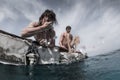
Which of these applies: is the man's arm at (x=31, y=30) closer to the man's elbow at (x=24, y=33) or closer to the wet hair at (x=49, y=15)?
the man's elbow at (x=24, y=33)

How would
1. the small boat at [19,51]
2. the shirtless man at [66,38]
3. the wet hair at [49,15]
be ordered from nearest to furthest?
the small boat at [19,51] < the wet hair at [49,15] < the shirtless man at [66,38]

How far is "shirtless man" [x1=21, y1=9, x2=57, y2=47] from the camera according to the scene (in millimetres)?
6820

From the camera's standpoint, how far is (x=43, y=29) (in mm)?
7004

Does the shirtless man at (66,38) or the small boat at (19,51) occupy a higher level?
the shirtless man at (66,38)

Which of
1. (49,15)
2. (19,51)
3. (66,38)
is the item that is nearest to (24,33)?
(19,51)

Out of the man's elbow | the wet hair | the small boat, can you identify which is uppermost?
the wet hair

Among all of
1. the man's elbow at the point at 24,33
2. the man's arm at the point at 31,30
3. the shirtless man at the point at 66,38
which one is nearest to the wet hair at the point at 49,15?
the man's arm at the point at 31,30

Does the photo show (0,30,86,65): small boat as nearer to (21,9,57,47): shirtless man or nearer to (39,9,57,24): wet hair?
(21,9,57,47): shirtless man

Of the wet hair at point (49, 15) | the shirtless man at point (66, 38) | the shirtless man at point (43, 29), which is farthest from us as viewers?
the shirtless man at point (66, 38)

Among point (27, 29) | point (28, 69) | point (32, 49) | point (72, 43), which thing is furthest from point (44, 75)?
point (72, 43)

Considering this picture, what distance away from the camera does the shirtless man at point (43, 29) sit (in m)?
6.82

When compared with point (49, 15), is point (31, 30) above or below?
below

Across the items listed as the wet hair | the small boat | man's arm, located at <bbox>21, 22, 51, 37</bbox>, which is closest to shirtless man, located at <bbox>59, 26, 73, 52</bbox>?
the wet hair

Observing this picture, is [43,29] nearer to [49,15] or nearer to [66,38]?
[49,15]
